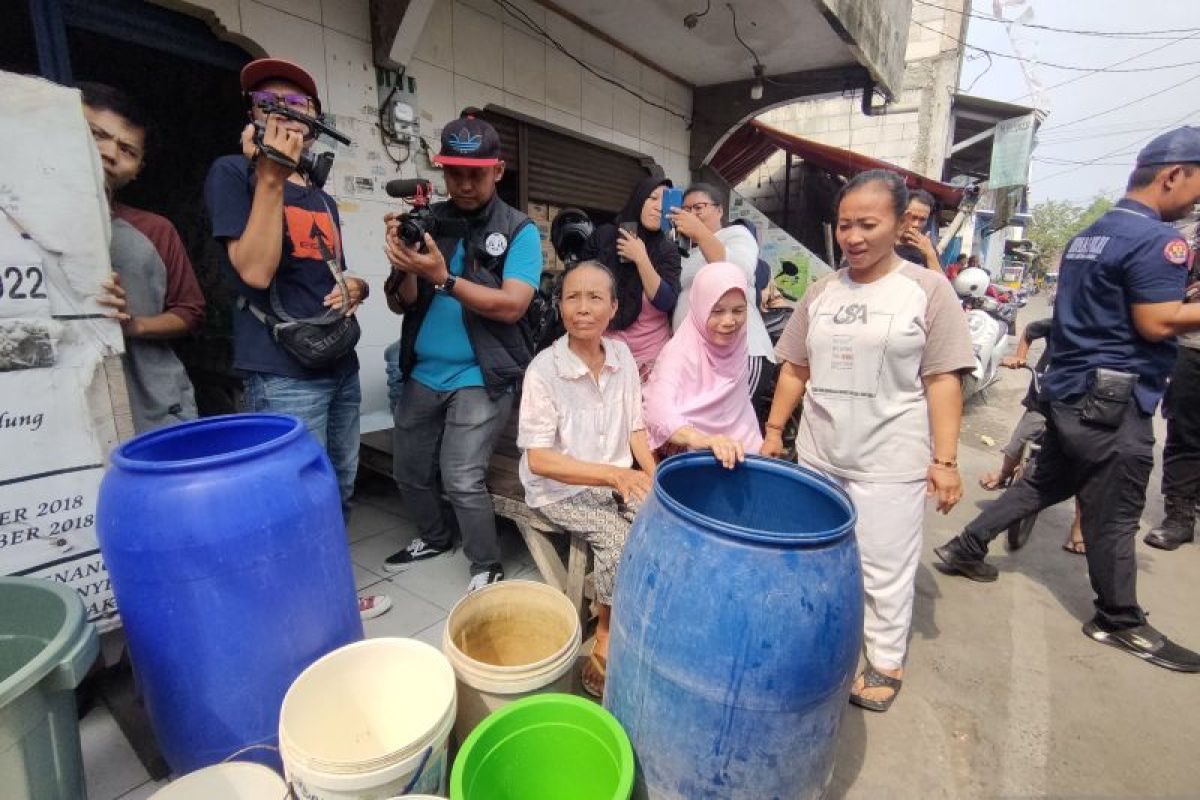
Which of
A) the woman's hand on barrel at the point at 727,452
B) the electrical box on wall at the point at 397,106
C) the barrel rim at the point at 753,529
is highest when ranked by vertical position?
the electrical box on wall at the point at 397,106

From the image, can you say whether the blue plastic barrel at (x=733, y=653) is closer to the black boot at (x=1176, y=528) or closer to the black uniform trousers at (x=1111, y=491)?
the black uniform trousers at (x=1111, y=491)

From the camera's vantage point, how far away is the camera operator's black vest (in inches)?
97.2

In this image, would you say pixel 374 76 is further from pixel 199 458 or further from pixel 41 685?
pixel 41 685

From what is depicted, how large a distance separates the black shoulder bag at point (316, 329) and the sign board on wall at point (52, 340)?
455 mm

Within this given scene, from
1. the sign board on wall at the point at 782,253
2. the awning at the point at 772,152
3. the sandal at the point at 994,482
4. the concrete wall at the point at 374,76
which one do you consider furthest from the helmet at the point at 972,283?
the concrete wall at the point at 374,76

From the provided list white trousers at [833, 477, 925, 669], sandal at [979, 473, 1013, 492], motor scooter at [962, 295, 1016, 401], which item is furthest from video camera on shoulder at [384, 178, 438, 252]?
motor scooter at [962, 295, 1016, 401]

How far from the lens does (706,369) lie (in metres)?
2.36

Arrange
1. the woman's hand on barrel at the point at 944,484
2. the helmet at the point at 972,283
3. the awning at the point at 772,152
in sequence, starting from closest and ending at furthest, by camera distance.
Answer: the woman's hand on barrel at the point at 944,484, the helmet at the point at 972,283, the awning at the point at 772,152

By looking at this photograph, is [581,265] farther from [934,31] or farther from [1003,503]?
[934,31]

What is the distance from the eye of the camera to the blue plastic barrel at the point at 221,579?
51.8 inches

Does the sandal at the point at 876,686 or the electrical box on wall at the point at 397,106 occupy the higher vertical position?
the electrical box on wall at the point at 397,106

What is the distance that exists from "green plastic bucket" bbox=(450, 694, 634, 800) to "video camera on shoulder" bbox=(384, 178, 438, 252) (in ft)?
5.61

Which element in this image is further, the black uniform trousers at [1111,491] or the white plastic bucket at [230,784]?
the black uniform trousers at [1111,491]

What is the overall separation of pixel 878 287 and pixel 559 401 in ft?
4.18
